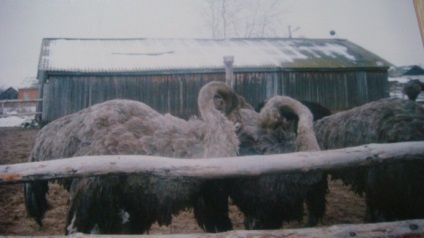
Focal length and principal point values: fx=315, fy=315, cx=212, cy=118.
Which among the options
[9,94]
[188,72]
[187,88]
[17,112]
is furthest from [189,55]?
[9,94]

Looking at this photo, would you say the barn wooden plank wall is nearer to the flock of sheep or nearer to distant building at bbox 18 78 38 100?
distant building at bbox 18 78 38 100

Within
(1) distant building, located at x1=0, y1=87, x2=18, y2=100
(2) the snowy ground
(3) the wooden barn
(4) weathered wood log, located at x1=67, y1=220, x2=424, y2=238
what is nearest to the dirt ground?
(2) the snowy ground

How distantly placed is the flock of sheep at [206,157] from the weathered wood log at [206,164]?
507mm

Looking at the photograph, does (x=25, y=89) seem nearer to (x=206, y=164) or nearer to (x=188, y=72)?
(x=206, y=164)

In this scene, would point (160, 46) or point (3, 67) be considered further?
point (160, 46)

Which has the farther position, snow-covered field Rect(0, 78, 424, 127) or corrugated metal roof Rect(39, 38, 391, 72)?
corrugated metal roof Rect(39, 38, 391, 72)

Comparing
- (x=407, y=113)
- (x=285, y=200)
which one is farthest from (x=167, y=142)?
(x=407, y=113)

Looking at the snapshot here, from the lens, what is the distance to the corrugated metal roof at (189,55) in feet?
25.3

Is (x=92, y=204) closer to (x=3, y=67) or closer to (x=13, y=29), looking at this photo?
(x=3, y=67)

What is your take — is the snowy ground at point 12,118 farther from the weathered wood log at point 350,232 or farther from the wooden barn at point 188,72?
the wooden barn at point 188,72

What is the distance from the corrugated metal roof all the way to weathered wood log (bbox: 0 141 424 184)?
579cm

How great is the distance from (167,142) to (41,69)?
19.8 ft

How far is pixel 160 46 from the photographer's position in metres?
9.04

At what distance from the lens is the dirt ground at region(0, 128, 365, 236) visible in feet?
9.22
